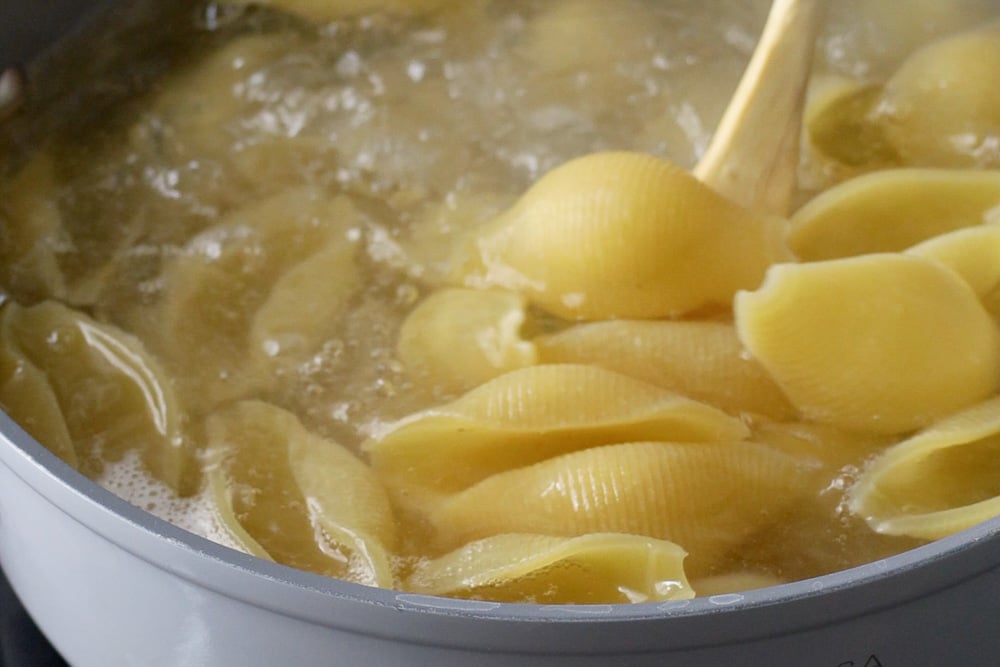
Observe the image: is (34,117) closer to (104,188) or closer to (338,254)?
(104,188)

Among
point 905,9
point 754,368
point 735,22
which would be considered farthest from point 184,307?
point 905,9

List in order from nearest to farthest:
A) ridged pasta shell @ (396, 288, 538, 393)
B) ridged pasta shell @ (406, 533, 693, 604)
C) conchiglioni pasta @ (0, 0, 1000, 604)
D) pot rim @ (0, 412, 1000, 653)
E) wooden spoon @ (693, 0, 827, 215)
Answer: pot rim @ (0, 412, 1000, 653) < ridged pasta shell @ (406, 533, 693, 604) < conchiglioni pasta @ (0, 0, 1000, 604) < ridged pasta shell @ (396, 288, 538, 393) < wooden spoon @ (693, 0, 827, 215)

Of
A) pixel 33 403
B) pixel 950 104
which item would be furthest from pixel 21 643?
pixel 950 104

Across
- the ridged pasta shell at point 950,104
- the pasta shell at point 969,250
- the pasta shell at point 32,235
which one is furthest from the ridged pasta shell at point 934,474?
the pasta shell at point 32,235

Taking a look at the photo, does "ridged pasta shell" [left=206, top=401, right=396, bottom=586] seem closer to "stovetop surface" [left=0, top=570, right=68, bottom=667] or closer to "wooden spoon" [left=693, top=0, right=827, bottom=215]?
"stovetop surface" [left=0, top=570, right=68, bottom=667]

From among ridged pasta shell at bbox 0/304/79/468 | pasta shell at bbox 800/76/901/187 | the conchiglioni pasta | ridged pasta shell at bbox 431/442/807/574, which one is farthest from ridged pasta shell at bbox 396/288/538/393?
pasta shell at bbox 800/76/901/187

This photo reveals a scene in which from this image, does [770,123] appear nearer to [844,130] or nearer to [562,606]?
[844,130]
